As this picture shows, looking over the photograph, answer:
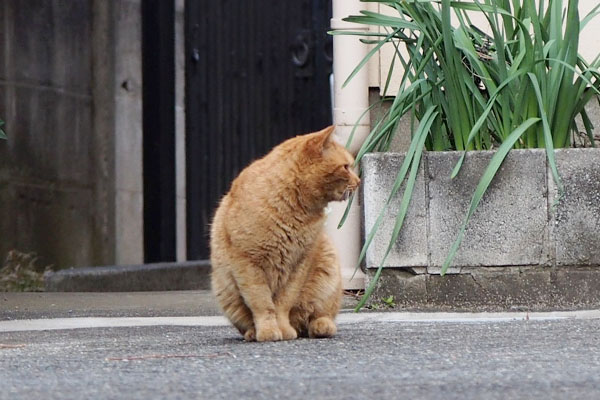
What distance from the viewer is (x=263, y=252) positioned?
4410 millimetres

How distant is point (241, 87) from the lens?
9.08 meters

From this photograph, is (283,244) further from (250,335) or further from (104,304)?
(104,304)

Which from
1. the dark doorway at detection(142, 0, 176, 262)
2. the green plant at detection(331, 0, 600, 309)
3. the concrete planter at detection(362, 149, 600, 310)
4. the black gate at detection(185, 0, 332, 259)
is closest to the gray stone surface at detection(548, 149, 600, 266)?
the concrete planter at detection(362, 149, 600, 310)

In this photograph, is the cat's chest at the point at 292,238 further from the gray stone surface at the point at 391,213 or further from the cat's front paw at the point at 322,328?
the gray stone surface at the point at 391,213

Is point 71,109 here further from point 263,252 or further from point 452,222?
point 263,252

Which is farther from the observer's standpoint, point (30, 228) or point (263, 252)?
point (30, 228)

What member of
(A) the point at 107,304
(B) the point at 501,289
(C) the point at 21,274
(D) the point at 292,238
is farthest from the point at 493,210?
(C) the point at 21,274

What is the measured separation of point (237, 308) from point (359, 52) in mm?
2460

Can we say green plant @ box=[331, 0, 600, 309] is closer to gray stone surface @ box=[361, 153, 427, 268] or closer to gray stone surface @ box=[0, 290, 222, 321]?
gray stone surface @ box=[361, 153, 427, 268]

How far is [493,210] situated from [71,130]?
3.86 metres

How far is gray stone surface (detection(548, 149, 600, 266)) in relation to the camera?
5.66 meters

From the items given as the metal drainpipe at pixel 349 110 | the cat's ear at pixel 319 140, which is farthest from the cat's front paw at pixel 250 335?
the metal drainpipe at pixel 349 110

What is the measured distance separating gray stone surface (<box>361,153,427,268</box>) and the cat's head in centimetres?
129

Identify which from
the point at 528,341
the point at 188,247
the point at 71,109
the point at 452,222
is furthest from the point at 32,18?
the point at 528,341
